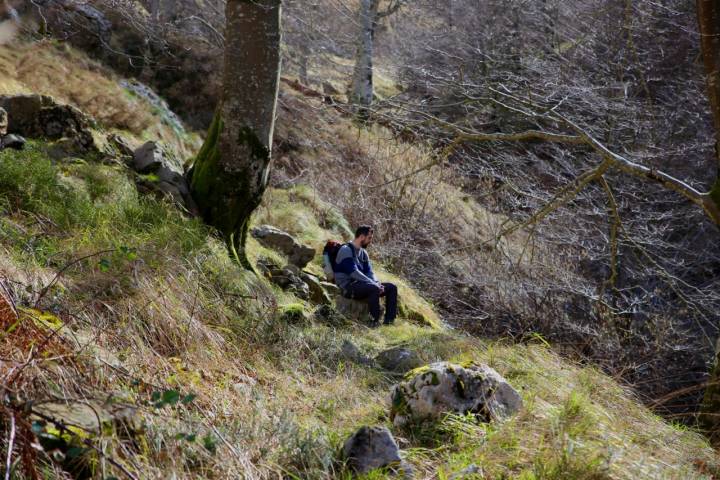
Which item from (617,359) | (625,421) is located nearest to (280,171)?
(617,359)

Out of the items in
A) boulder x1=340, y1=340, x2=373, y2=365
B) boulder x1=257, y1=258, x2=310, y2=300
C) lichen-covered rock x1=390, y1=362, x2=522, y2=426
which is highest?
lichen-covered rock x1=390, y1=362, x2=522, y2=426

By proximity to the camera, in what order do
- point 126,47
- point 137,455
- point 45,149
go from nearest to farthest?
point 137,455 → point 45,149 → point 126,47

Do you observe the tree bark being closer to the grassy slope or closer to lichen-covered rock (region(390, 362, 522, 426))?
the grassy slope

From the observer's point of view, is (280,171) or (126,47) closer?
(280,171)

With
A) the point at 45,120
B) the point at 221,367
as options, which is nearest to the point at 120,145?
the point at 45,120

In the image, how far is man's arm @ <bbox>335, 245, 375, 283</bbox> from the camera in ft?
24.2

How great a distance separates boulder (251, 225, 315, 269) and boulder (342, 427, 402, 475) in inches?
192

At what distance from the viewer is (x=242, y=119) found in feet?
20.4

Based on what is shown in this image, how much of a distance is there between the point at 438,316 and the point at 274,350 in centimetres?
458

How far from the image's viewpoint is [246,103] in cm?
621

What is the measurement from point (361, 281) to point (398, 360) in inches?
79.0

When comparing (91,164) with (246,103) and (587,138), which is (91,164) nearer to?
(246,103)

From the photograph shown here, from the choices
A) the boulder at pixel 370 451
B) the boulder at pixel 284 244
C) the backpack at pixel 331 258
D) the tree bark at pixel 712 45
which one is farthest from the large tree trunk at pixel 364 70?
the boulder at pixel 370 451

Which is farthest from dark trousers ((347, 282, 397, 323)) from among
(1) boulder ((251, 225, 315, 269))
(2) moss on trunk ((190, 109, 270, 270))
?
(2) moss on trunk ((190, 109, 270, 270))
